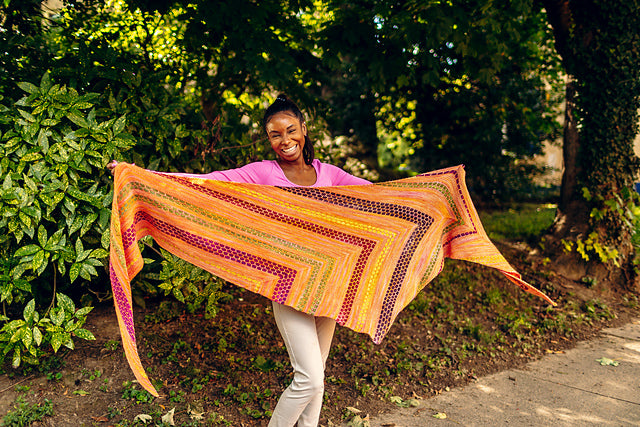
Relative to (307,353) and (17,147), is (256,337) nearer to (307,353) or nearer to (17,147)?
(307,353)

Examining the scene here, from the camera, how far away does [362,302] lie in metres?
2.98

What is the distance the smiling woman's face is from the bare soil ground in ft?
6.29

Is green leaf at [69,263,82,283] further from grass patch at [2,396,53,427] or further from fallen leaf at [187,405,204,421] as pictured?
fallen leaf at [187,405,204,421]

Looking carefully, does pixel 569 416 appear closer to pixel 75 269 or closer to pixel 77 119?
pixel 75 269

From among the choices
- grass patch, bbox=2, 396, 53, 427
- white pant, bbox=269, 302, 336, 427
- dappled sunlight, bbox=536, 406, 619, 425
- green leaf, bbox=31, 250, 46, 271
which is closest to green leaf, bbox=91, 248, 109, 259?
green leaf, bbox=31, 250, 46, 271

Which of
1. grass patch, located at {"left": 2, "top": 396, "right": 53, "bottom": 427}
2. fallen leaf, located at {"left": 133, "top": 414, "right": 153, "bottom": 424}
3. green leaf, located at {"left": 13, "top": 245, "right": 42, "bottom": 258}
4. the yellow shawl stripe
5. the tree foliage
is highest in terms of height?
the tree foliage

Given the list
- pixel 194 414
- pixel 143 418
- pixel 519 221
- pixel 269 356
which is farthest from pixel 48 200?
pixel 519 221

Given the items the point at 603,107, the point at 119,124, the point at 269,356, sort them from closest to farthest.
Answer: the point at 119,124 < the point at 269,356 < the point at 603,107

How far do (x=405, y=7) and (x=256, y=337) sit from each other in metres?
3.46

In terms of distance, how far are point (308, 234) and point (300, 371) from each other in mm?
779

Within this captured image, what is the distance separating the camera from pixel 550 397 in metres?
3.97

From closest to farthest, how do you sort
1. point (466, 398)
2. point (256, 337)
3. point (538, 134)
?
1. point (466, 398)
2. point (256, 337)
3. point (538, 134)

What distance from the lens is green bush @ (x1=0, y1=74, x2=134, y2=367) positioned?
3.23 metres

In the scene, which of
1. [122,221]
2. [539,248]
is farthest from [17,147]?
[539,248]
